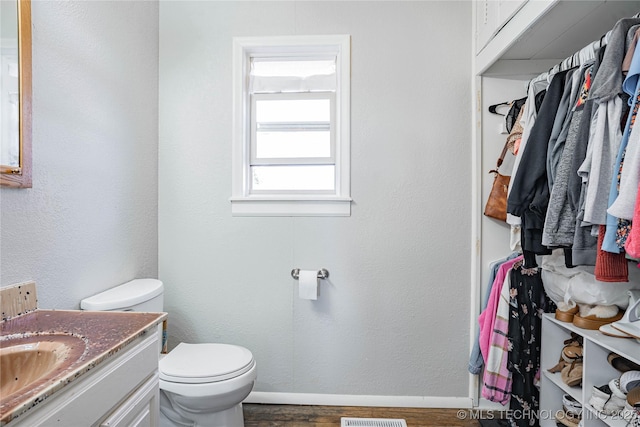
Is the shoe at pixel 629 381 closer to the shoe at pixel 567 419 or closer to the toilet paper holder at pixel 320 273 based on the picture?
the shoe at pixel 567 419

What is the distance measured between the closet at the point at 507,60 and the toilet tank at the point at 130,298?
1716 mm

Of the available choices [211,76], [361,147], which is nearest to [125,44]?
[211,76]

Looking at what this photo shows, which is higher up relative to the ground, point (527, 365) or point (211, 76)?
point (211, 76)

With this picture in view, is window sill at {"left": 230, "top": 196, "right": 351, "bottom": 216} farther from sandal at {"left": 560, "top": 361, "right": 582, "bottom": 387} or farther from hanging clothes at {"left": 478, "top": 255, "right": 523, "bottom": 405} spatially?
sandal at {"left": 560, "top": 361, "right": 582, "bottom": 387}

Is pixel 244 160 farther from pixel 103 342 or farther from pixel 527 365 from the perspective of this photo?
pixel 527 365

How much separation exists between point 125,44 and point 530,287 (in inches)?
93.3

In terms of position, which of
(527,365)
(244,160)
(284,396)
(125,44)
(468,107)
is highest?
(125,44)

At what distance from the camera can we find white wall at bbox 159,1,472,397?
1.91 meters

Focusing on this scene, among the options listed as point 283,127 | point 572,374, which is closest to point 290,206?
point 283,127

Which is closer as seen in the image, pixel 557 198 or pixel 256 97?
pixel 557 198

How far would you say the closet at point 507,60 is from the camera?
1272 mm

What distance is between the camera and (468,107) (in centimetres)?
190

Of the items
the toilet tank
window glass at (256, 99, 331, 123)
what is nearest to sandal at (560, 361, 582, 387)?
window glass at (256, 99, 331, 123)

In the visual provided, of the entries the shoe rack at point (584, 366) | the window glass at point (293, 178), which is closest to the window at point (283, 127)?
the window glass at point (293, 178)
